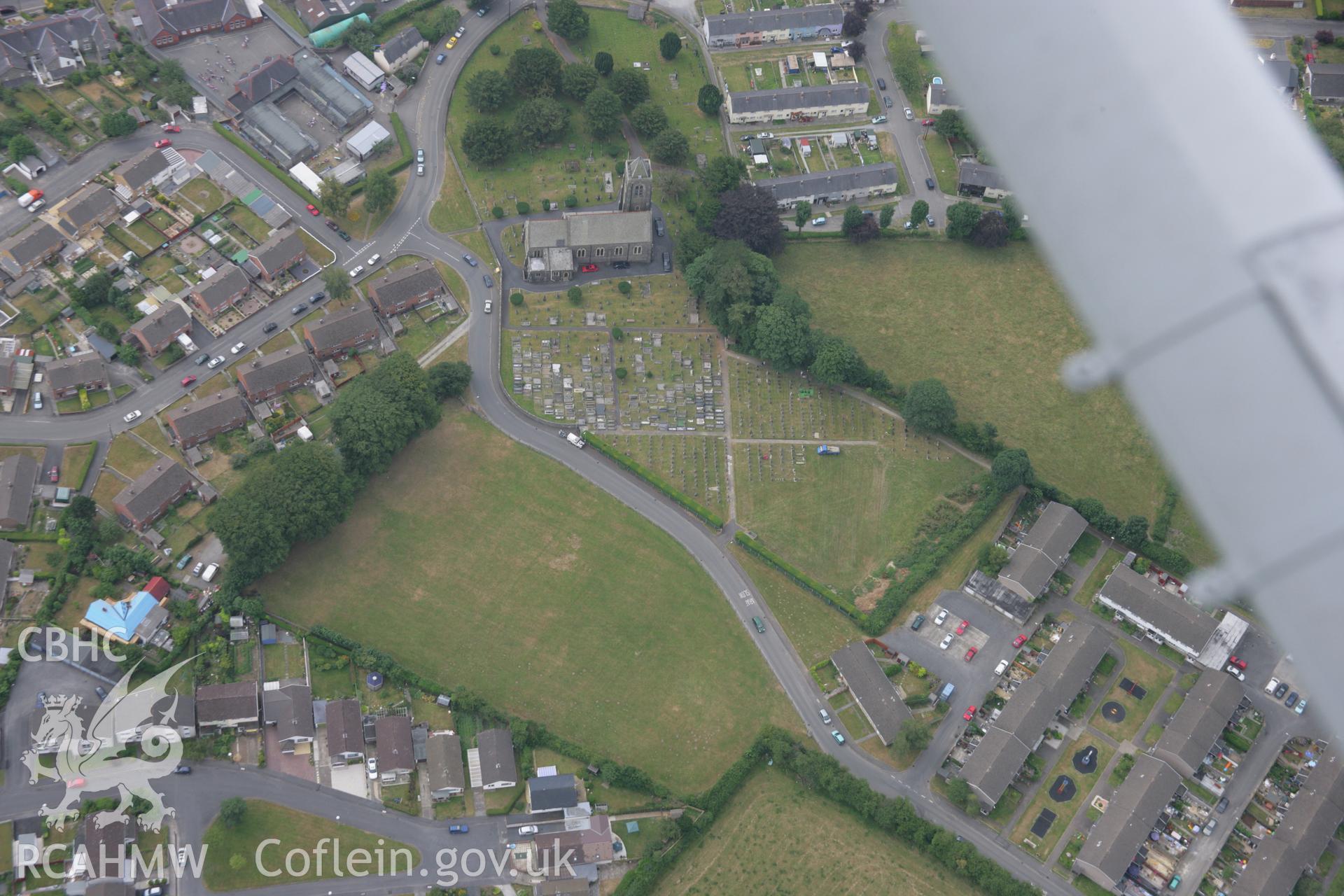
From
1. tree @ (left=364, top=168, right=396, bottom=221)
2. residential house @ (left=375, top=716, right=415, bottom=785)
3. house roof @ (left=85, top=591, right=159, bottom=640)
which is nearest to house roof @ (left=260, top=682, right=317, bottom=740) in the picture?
residential house @ (left=375, top=716, right=415, bottom=785)

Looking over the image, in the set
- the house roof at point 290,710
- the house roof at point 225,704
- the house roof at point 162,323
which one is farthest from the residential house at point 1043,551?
the house roof at point 162,323

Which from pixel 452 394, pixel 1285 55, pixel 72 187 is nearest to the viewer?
pixel 452 394

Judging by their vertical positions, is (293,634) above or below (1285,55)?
below

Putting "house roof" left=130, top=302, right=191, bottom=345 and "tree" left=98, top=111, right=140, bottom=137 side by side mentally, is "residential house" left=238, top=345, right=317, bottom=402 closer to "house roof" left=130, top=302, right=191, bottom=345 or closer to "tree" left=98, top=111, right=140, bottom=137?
"house roof" left=130, top=302, right=191, bottom=345

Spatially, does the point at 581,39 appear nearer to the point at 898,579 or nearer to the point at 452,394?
the point at 452,394

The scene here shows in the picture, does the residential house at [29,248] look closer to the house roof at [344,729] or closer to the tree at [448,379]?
the tree at [448,379]

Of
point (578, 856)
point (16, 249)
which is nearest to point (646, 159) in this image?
point (16, 249)
